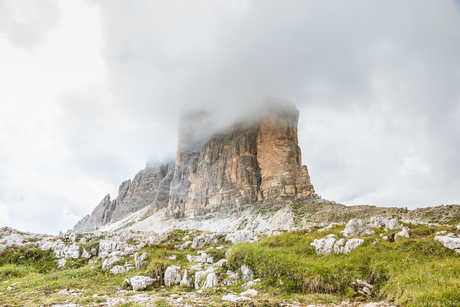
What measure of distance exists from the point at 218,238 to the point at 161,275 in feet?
46.7

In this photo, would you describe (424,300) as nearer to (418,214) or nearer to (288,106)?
(418,214)

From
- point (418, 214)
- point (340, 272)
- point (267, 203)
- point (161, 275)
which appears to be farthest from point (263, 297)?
point (267, 203)

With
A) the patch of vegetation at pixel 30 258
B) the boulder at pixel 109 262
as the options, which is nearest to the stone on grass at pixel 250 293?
the boulder at pixel 109 262

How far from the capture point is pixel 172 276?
1284cm

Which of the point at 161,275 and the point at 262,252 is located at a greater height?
the point at 262,252

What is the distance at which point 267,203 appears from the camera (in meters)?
100

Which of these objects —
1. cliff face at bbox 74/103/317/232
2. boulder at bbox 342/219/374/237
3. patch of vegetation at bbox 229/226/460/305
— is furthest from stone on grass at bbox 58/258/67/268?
cliff face at bbox 74/103/317/232

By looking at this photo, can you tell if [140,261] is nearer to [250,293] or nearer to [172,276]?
[172,276]

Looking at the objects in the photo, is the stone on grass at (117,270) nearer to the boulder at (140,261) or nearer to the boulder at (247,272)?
the boulder at (140,261)

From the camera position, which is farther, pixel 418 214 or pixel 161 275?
pixel 418 214

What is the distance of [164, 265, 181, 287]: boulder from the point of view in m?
12.5

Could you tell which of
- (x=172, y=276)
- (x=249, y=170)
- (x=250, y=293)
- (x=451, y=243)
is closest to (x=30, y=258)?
(x=172, y=276)

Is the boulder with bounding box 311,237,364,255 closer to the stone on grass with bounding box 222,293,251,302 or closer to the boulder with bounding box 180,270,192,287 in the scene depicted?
the stone on grass with bounding box 222,293,251,302

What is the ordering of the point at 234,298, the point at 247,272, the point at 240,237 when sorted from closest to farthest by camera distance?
the point at 234,298 → the point at 247,272 → the point at 240,237
